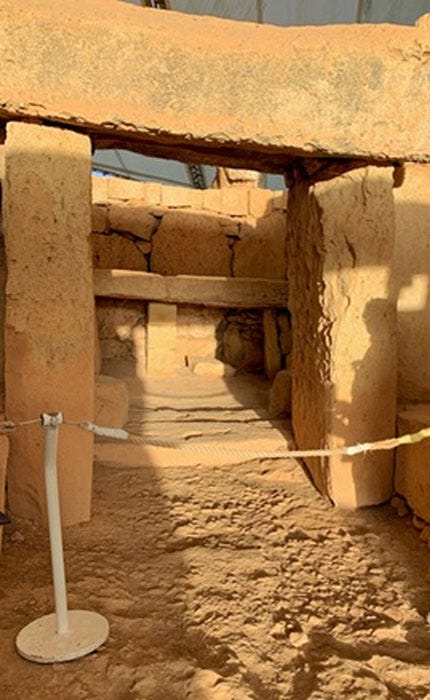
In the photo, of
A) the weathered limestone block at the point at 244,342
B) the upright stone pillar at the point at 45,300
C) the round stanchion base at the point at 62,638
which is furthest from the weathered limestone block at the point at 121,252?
the round stanchion base at the point at 62,638

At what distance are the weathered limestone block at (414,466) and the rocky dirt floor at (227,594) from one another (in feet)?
0.50

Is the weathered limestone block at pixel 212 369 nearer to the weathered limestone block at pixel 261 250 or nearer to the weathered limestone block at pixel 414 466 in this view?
the weathered limestone block at pixel 261 250

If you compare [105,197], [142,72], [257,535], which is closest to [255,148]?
[142,72]

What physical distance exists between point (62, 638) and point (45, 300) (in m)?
1.40

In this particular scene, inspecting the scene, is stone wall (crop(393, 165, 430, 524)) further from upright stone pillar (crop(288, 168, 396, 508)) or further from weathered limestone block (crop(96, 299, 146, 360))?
weathered limestone block (crop(96, 299, 146, 360))

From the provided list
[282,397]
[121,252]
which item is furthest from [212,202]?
[282,397]

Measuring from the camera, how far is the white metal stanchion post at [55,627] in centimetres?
161

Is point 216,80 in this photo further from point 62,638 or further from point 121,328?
point 121,328

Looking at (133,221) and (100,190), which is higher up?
(100,190)

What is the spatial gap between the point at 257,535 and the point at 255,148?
6.15 ft

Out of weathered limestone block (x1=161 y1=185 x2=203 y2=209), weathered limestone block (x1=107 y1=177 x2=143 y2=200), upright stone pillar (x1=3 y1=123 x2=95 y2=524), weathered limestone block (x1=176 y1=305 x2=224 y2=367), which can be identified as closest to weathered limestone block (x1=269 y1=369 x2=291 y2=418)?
weathered limestone block (x1=176 y1=305 x2=224 y2=367)

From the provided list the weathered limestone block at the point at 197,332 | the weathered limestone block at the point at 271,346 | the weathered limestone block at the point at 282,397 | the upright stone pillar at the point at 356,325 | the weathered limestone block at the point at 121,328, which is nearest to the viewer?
the upright stone pillar at the point at 356,325

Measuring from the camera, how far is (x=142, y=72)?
2150 mm

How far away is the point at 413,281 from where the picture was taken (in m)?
3.41
